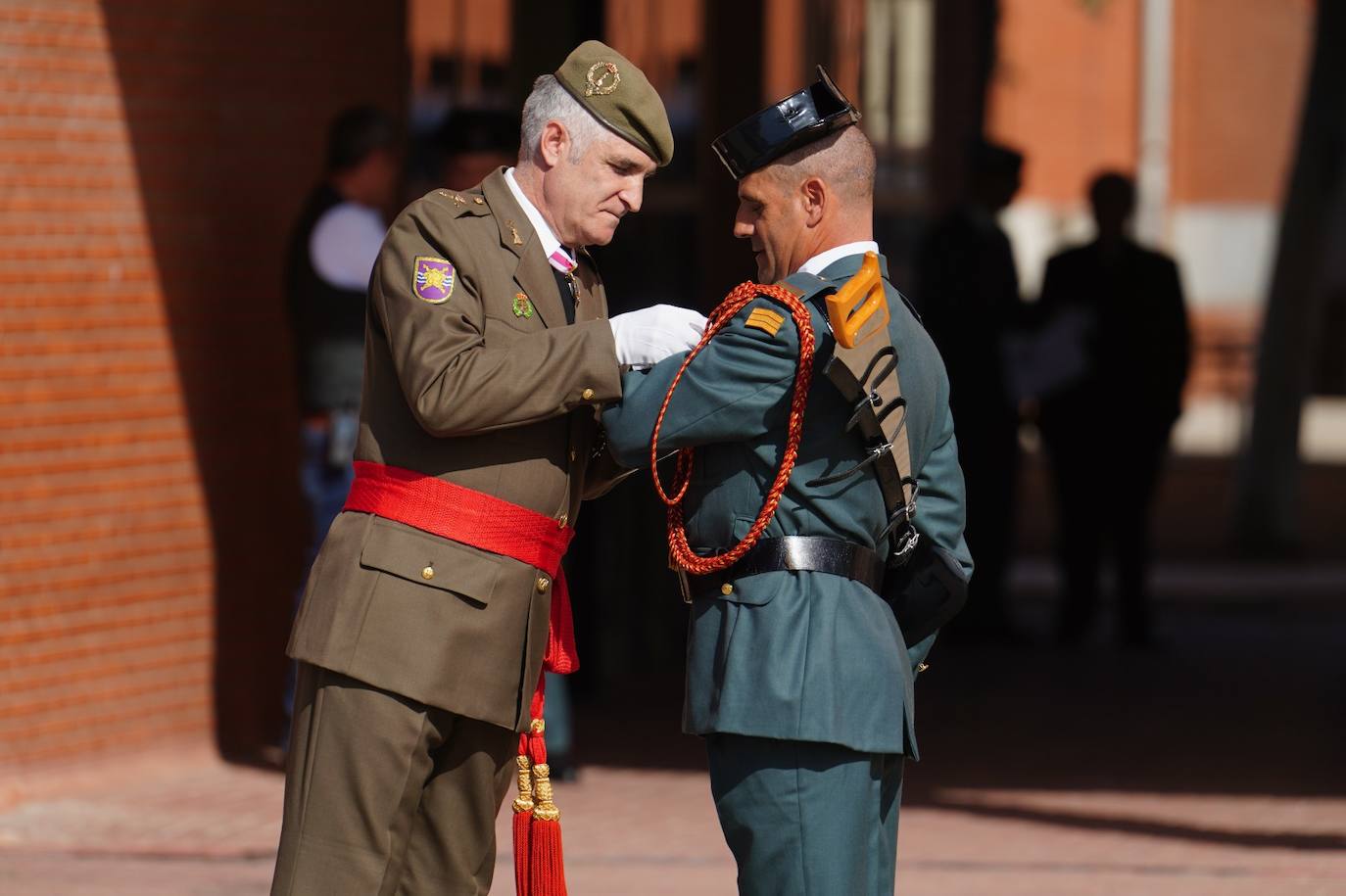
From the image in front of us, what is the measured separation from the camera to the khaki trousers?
3.83 metres

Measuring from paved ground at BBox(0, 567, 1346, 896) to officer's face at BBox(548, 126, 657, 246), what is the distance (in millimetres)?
2410

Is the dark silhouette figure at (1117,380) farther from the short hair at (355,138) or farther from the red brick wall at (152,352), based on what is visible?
the short hair at (355,138)

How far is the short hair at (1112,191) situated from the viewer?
9.68 metres

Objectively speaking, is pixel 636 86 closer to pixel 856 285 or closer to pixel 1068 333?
pixel 856 285

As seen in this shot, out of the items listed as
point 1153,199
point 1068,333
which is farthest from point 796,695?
point 1153,199

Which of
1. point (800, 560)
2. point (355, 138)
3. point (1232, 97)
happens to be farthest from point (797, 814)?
point (1232, 97)

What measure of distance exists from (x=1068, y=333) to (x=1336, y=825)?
3421mm

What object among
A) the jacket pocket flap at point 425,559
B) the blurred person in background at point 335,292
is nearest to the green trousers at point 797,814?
the jacket pocket flap at point 425,559

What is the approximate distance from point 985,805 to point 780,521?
3.49 meters

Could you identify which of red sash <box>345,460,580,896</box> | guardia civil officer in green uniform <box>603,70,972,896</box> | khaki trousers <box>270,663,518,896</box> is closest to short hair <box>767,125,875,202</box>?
guardia civil officer in green uniform <box>603,70,972,896</box>

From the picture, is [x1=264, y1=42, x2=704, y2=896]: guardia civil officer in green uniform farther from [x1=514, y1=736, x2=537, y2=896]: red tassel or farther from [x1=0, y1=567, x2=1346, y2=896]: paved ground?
[x1=0, y1=567, x2=1346, y2=896]: paved ground

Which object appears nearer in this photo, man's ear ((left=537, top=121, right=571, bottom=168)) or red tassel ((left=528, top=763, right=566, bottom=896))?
man's ear ((left=537, top=121, right=571, bottom=168))

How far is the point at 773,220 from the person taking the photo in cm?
383

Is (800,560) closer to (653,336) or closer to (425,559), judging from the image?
(653,336)
